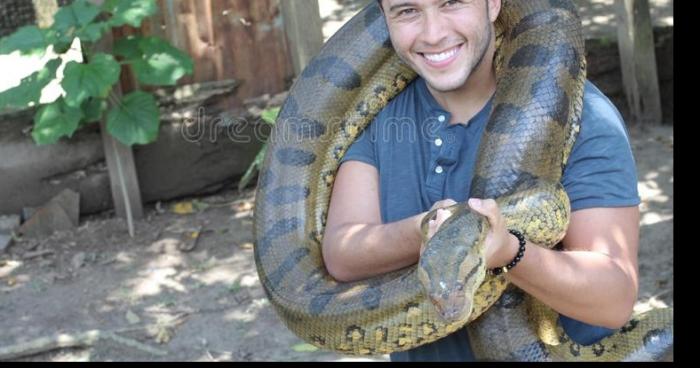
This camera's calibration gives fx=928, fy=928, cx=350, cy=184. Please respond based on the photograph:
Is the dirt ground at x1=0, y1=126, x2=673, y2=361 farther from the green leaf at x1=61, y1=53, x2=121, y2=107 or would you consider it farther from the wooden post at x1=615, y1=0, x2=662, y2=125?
the green leaf at x1=61, y1=53, x2=121, y2=107

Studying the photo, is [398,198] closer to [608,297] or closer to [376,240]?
[376,240]

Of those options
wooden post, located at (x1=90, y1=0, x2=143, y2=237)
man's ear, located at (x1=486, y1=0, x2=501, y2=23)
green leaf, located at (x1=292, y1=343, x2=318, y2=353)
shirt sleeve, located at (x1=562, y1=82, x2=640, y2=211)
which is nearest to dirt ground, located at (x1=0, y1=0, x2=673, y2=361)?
green leaf, located at (x1=292, y1=343, x2=318, y2=353)

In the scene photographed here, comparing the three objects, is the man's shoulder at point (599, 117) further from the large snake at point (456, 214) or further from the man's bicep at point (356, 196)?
the man's bicep at point (356, 196)

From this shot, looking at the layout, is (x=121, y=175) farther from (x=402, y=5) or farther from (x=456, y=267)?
(x=456, y=267)

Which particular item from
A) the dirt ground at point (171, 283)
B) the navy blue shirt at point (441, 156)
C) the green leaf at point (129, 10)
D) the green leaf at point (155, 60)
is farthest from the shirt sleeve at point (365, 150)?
the green leaf at point (155, 60)

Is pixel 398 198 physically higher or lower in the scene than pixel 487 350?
higher

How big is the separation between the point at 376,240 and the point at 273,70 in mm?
4602

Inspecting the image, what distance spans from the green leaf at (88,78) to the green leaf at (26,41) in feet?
0.76

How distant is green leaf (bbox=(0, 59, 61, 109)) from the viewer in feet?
20.6

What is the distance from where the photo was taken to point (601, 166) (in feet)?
9.14

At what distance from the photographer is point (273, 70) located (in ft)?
23.9

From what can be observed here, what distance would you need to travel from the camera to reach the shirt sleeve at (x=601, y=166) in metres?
2.76

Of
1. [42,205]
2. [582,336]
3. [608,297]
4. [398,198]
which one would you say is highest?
[398,198]
